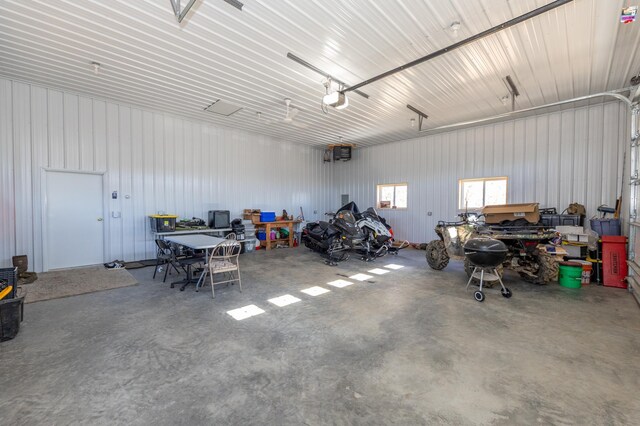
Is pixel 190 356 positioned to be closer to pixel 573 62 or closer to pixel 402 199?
pixel 573 62

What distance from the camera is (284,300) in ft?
13.0

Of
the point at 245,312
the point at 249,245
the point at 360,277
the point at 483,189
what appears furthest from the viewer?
the point at 249,245

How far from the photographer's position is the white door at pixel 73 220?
219 inches

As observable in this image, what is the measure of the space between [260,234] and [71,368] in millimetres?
6593

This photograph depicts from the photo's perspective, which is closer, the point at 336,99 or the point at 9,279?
the point at 9,279

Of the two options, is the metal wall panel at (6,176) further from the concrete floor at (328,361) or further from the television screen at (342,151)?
the television screen at (342,151)

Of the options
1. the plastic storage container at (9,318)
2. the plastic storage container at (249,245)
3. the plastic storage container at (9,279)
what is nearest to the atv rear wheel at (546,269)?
the plastic storage container at (249,245)

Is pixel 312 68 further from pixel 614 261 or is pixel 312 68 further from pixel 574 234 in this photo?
pixel 614 261

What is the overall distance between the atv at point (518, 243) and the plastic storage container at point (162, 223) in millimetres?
6065

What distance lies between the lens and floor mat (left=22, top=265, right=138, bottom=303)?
414 centimetres

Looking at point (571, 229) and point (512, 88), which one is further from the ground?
point (512, 88)

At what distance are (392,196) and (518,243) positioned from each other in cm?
516

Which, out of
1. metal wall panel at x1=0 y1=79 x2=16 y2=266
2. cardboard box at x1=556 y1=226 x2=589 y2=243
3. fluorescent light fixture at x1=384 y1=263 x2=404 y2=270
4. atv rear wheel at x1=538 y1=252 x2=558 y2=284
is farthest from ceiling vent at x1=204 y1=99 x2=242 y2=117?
cardboard box at x1=556 y1=226 x2=589 y2=243

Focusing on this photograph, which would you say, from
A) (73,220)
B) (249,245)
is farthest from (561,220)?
(73,220)
